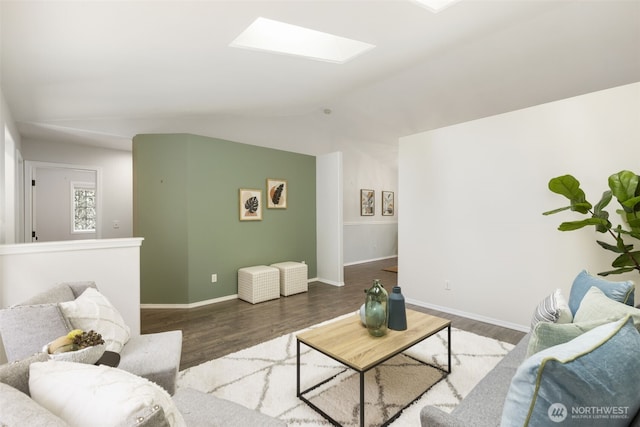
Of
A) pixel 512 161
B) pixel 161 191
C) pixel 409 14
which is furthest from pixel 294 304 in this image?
pixel 409 14

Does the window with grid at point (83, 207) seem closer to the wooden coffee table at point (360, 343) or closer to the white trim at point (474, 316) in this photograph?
the wooden coffee table at point (360, 343)

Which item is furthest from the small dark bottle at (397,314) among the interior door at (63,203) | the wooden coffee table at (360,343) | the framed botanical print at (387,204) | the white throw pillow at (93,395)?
the framed botanical print at (387,204)

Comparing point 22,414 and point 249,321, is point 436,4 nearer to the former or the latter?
point 22,414

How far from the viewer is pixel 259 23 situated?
2545mm

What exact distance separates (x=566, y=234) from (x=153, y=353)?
387cm

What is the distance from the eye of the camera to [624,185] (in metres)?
2.38

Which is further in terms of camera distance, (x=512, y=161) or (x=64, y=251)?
(x=512, y=161)

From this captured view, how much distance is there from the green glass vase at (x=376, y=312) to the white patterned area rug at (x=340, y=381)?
495 millimetres

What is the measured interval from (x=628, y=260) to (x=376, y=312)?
2.34 m

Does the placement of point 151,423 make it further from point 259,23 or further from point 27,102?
point 27,102

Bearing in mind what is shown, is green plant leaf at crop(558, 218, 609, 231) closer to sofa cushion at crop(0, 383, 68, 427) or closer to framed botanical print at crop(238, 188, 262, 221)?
sofa cushion at crop(0, 383, 68, 427)

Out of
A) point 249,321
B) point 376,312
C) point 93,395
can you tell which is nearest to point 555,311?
point 376,312

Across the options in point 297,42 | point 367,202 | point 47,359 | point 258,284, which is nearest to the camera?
point 47,359

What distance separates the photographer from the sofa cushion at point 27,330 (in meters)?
1.54
